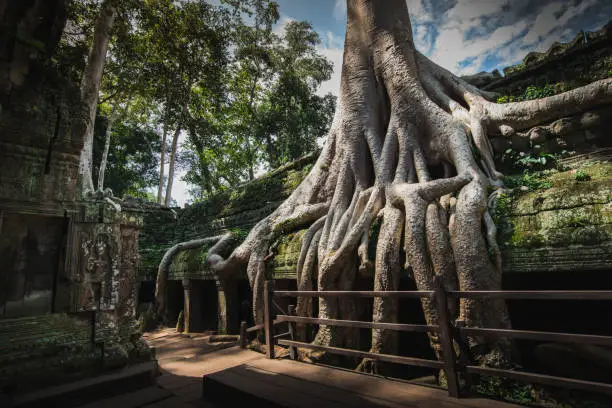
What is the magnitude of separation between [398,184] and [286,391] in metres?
2.87

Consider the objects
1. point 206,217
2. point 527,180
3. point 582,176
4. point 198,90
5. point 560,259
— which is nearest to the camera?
point 560,259

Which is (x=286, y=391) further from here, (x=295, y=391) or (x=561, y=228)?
(x=561, y=228)

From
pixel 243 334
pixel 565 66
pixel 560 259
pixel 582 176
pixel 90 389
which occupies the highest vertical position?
pixel 565 66

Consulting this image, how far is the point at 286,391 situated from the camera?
7.52ft

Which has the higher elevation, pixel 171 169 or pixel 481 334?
pixel 171 169

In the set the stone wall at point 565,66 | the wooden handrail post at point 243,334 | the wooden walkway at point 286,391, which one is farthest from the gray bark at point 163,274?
the stone wall at point 565,66

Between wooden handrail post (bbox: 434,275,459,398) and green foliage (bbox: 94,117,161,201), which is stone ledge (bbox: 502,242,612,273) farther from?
green foliage (bbox: 94,117,161,201)

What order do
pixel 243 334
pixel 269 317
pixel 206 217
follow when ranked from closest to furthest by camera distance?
pixel 269 317 < pixel 243 334 < pixel 206 217

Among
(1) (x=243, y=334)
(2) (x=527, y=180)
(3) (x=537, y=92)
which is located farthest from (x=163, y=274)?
(3) (x=537, y=92)

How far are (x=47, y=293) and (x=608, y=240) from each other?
4.52 meters

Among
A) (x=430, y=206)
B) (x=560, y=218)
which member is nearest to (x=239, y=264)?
(x=430, y=206)

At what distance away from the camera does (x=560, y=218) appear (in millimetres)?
2918

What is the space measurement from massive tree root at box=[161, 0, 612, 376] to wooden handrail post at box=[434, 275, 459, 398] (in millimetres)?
925

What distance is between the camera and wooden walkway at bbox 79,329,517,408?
6.70ft
